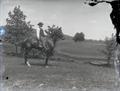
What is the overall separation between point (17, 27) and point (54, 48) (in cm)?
32

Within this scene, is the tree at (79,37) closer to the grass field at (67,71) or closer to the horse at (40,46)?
the grass field at (67,71)

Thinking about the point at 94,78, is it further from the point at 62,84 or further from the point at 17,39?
the point at 17,39

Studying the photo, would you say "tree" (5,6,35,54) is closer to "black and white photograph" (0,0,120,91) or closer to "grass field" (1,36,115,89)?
"black and white photograph" (0,0,120,91)

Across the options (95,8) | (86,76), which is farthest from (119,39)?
(86,76)

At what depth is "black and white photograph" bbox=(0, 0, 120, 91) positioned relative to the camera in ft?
6.33

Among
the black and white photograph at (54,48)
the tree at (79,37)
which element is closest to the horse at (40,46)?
the black and white photograph at (54,48)

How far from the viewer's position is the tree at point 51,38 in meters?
1.95

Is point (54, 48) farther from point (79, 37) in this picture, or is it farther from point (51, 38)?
point (79, 37)

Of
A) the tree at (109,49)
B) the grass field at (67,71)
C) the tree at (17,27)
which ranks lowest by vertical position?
the grass field at (67,71)

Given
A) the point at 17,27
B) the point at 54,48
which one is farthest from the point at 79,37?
the point at 17,27

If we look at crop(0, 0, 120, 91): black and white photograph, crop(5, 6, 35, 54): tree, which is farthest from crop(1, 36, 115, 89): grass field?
crop(5, 6, 35, 54): tree

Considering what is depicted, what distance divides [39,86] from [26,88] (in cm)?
10

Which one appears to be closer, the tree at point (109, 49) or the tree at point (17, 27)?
the tree at point (109, 49)

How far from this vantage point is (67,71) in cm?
198
